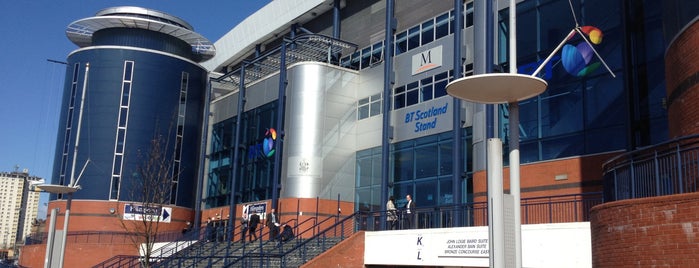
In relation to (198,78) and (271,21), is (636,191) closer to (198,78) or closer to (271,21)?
(271,21)

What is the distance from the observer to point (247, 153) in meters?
42.1

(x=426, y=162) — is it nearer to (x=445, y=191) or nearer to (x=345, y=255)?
(x=445, y=191)

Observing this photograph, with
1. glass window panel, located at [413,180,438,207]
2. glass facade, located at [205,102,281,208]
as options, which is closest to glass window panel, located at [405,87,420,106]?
glass window panel, located at [413,180,438,207]

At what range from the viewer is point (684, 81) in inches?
569

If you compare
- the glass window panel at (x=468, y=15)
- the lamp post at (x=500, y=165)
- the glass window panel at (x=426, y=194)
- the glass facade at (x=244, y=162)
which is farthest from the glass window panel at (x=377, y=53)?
the lamp post at (x=500, y=165)

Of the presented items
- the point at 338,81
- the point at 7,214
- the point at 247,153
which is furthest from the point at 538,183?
the point at 7,214

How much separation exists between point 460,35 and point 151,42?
24.1 meters

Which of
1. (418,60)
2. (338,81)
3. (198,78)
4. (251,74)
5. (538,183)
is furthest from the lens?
(198,78)

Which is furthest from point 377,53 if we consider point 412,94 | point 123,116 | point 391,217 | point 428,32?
point 123,116

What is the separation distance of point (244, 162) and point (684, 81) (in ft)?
101

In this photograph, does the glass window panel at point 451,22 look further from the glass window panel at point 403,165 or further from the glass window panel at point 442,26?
the glass window panel at point 403,165

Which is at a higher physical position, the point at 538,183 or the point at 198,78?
the point at 198,78

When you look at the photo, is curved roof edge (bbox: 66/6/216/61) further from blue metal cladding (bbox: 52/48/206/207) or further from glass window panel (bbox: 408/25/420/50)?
glass window panel (bbox: 408/25/420/50)

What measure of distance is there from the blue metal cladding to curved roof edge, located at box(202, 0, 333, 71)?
424 centimetres
